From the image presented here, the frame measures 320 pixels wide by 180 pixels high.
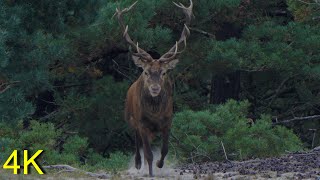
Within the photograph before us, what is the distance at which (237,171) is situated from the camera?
1305cm

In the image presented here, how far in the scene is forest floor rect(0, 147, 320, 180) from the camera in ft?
40.1

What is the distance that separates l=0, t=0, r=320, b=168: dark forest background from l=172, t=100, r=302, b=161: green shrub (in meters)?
0.02

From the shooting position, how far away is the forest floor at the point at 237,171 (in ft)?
40.1

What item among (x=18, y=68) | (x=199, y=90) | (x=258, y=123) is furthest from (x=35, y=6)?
(x=199, y=90)

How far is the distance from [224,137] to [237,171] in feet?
13.1

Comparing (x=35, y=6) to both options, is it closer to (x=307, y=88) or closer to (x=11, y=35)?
(x=11, y=35)

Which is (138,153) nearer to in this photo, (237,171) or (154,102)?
(154,102)

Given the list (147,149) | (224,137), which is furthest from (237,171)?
(224,137)

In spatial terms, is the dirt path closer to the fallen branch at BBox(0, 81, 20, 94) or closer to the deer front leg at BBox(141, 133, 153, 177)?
the deer front leg at BBox(141, 133, 153, 177)

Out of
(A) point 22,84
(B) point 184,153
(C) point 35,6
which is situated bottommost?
(B) point 184,153

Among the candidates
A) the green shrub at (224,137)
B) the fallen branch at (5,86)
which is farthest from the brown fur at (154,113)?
the green shrub at (224,137)

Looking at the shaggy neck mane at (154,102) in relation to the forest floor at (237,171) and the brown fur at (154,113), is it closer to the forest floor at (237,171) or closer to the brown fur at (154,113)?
the brown fur at (154,113)

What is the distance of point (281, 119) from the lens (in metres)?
22.6

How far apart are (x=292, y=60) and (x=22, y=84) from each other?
666 centimetres
